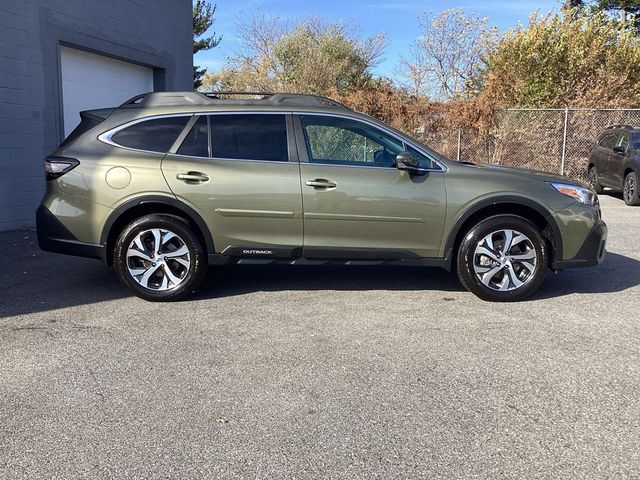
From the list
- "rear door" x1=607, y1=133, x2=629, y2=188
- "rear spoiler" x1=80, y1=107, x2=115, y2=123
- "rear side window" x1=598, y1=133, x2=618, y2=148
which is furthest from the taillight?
"rear side window" x1=598, y1=133, x2=618, y2=148

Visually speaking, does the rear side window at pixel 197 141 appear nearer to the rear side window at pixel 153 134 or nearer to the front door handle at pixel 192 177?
the rear side window at pixel 153 134

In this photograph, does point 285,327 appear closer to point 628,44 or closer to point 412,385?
point 412,385

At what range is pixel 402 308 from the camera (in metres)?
5.06

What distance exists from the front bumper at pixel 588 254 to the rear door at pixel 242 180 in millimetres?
2461

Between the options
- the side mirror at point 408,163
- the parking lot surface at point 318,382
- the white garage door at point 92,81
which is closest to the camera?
the parking lot surface at point 318,382

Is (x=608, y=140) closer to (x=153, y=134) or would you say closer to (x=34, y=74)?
(x=153, y=134)

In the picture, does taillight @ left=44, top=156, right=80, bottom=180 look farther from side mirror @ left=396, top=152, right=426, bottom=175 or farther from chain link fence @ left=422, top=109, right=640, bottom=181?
chain link fence @ left=422, top=109, right=640, bottom=181

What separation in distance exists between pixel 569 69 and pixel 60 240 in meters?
16.2

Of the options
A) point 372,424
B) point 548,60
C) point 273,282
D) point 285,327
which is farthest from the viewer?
point 548,60

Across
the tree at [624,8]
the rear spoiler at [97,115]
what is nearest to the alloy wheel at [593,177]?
the rear spoiler at [97,115]

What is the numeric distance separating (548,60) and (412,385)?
16.1 metres

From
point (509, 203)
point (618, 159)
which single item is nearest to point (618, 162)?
point (618, 159)

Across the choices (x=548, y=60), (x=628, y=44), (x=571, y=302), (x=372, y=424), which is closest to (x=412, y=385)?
(x=372, y=424)

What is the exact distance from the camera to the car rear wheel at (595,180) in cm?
1420
